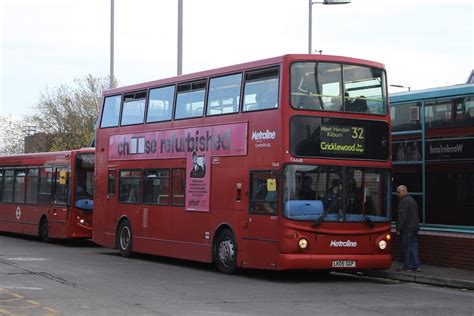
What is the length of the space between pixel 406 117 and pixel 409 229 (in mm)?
3191

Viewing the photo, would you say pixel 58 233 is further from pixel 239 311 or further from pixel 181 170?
pixel 239 311

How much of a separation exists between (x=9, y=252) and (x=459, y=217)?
12.0m

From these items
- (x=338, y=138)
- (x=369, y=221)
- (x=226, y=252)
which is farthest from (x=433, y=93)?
(x=226, y=252)

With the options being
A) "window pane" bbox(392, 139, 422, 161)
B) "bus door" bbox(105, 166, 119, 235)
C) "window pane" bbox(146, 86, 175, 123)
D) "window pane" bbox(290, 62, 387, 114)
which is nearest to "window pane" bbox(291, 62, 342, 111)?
"window pane" bbox(290, 62, 387, 114)

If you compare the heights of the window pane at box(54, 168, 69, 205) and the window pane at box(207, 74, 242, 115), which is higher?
the window pane at box(207, 74, 242, 115)

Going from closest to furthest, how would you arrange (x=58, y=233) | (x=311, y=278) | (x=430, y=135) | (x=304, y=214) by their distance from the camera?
(x=304, y=214) < (x=311, y=278) < (x=430, y=135) < (x=58, y=233)

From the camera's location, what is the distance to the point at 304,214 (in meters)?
14.3

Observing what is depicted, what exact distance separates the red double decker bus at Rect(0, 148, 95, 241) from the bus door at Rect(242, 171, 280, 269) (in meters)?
10.4

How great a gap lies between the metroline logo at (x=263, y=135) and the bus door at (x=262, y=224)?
663mm

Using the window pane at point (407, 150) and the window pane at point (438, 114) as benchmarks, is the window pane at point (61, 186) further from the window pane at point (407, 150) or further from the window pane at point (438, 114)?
the window pane at point (438, 114)

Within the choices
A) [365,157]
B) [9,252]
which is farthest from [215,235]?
[9,252]

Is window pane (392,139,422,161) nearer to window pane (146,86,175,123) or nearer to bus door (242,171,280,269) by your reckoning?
bus door (242,171,280,269)

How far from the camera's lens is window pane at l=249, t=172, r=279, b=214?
14.4m

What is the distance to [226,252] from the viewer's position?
15.9 m
